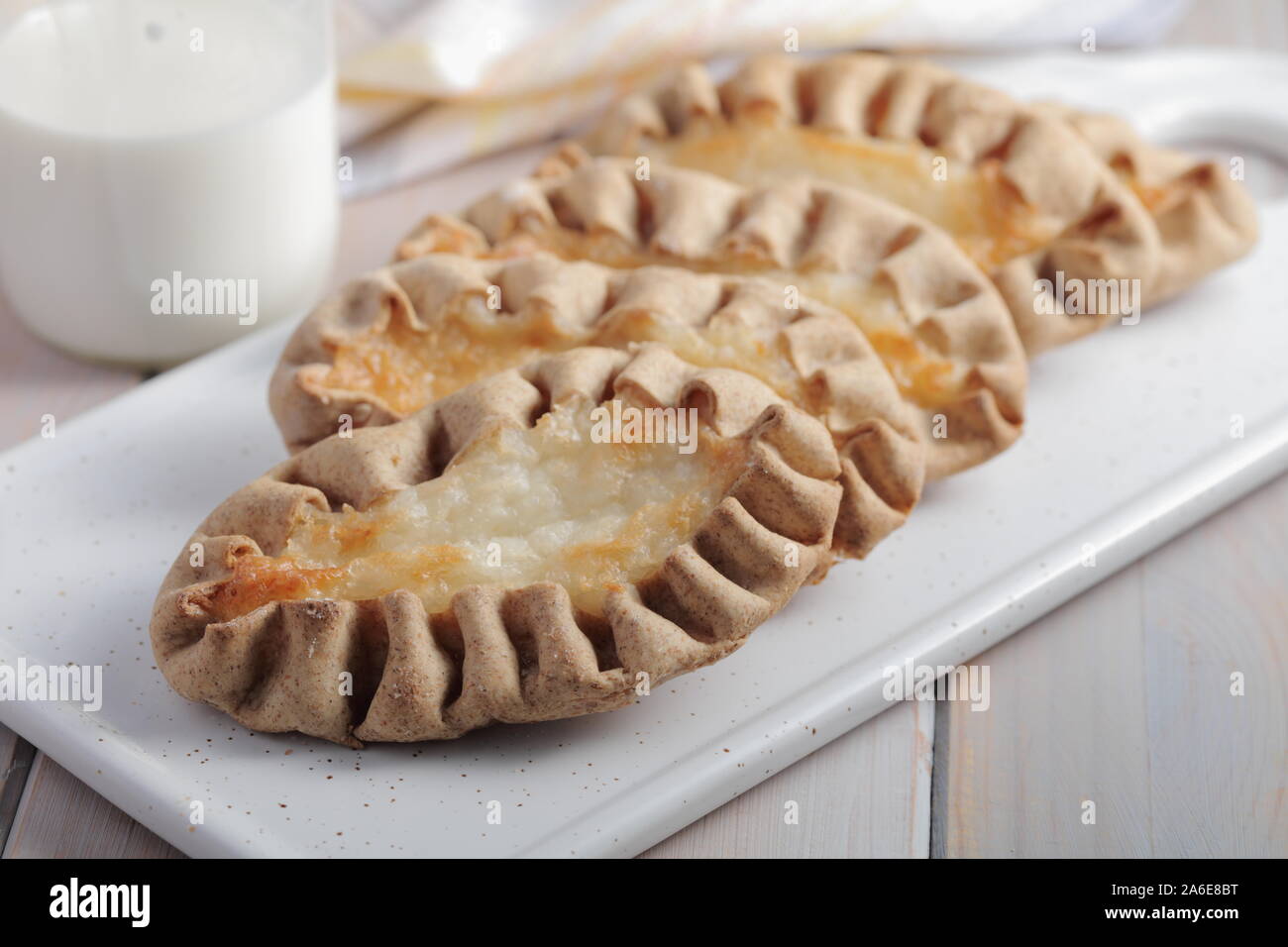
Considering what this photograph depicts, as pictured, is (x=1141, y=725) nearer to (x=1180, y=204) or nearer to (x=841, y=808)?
(x=841, y=808)

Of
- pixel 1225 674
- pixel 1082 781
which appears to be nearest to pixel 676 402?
pixel 1082 781

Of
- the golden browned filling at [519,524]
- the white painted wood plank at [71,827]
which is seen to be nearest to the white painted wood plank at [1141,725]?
the golden browned filling at [519,524]

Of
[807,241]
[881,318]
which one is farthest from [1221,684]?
[807,241]

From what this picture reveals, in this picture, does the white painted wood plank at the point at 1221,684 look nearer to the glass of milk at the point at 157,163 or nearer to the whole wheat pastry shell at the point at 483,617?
the whole wheat pastry shell at the point at 483,617

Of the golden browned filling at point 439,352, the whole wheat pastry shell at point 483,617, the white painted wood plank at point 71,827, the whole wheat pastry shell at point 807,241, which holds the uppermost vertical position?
the whole wheat pastry shell at point 807,241

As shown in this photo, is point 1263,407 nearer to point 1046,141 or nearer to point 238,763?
point 1046,141

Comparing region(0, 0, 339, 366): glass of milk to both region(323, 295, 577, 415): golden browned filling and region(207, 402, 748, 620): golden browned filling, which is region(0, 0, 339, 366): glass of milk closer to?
region(323, 295, 577, 415): golden browned filling
